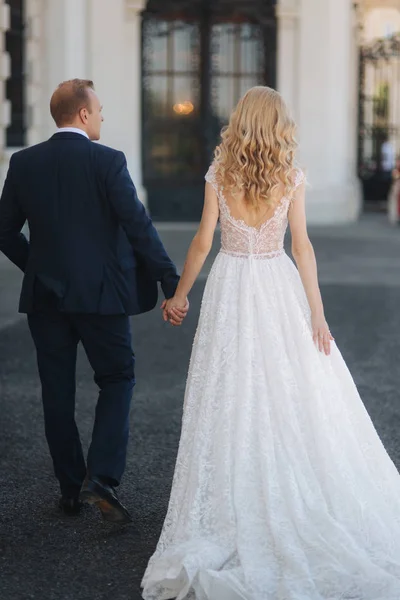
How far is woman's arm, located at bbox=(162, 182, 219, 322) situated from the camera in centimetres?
427

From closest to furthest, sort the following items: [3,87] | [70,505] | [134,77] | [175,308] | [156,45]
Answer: [175,308] < [70,505] < [3,87] < [134,77] < [156,45]

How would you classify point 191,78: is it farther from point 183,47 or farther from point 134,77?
point 134,77

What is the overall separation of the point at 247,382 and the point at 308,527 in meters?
0.54

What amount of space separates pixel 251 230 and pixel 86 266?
708 millimetres

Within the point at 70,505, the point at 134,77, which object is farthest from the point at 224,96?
the point at 70,505

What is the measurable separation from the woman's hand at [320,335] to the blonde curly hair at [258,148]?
457 millimetres

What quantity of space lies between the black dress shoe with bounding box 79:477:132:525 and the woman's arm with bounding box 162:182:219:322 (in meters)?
0.75

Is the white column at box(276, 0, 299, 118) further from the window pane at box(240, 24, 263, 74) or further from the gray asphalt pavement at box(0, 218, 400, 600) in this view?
the gray asphalt pavement at box(0, 218, 400, 600)

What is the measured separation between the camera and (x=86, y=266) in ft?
15.2

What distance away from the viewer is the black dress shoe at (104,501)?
462cm

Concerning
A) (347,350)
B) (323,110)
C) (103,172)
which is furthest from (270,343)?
(323,110)

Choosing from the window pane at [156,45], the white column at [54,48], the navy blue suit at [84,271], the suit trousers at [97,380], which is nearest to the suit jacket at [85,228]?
the navy blue suit at [84,271]

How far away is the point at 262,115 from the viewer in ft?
13.4

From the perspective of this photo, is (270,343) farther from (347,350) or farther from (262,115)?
(347,350)
